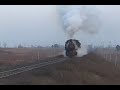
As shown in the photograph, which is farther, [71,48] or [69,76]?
[71,48]

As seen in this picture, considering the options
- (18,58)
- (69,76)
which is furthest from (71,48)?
(18,58)

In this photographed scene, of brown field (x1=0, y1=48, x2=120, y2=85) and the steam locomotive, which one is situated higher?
the steam locomotive

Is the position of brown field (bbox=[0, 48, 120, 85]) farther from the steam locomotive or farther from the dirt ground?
the steam locomotive

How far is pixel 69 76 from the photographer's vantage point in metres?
28.9

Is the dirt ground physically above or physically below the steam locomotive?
below

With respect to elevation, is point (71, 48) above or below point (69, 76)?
above

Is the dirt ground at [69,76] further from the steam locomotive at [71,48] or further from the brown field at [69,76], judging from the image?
the steam locomotive at [71,48]

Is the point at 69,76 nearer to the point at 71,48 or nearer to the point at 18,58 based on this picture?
the point at 71,48

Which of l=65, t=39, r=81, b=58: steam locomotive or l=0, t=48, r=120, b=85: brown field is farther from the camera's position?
l=65, t=39, r=81, b=58: steam locomotive

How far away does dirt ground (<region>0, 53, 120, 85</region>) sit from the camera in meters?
25.5

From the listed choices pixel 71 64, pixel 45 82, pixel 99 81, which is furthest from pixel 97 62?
pixel 45 82

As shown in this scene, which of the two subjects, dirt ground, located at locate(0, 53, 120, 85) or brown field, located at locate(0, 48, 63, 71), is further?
brown field, located at locate(0, 48, 63, 71)

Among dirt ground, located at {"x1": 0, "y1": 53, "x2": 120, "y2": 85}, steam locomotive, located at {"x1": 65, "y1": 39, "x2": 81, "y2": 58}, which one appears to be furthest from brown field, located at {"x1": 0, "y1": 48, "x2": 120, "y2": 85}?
steam locomotive, located at {"x1": 65, "y1": 39, "x2": 81, "y2": 58}

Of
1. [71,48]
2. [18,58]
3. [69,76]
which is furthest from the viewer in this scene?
[18,58]
